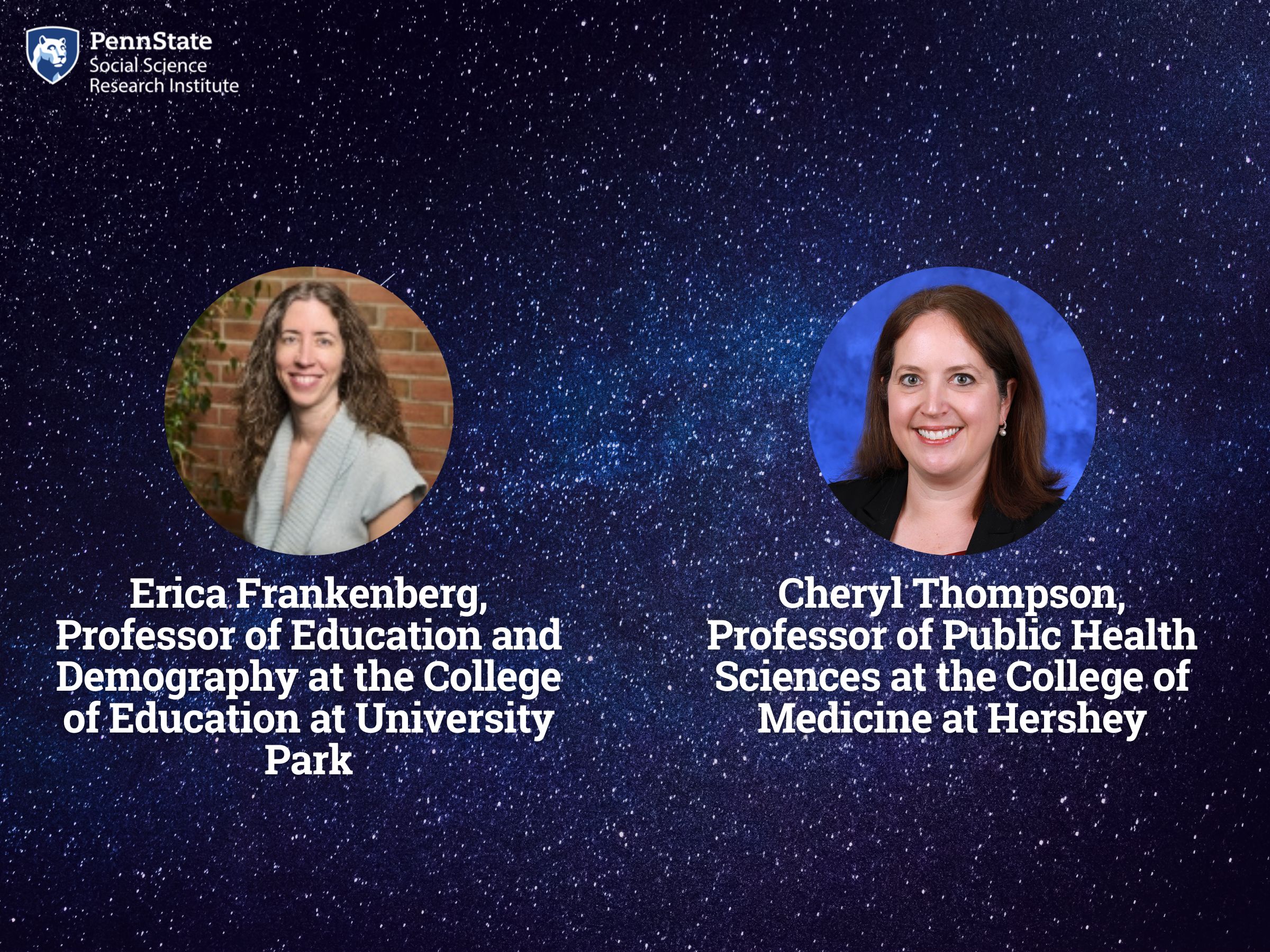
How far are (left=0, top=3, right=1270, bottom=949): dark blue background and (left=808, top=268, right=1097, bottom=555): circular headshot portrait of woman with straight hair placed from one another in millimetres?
42

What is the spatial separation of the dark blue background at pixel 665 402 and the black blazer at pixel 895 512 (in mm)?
30

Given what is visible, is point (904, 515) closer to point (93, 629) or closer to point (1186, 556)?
point (1186, 556)

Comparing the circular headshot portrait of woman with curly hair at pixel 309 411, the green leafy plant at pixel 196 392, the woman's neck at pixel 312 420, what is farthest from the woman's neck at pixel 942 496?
the green leafy plant at pixel 196 392

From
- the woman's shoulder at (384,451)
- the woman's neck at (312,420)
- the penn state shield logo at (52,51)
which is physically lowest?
the woman's shoulder at (384,451)

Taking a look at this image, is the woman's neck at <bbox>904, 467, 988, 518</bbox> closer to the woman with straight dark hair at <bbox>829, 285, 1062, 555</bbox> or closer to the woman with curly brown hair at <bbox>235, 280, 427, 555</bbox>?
the woman with straight dark hair at <bbox>829, 285, 1062, 555</bbox>

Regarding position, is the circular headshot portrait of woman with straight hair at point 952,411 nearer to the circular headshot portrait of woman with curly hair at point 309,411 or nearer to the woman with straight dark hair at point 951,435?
the woman with straight dark hair at point 951,435

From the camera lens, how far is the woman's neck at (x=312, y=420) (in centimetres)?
207

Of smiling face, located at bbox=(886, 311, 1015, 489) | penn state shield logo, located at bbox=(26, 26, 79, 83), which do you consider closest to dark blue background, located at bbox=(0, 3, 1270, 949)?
penn state shield logo, located at bbox=(26, 26, 79, 83)

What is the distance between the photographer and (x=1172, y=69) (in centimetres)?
208

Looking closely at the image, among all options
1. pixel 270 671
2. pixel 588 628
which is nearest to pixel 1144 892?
pixel 588 628

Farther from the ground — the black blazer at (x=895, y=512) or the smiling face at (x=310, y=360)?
the smiling face at (x=310, y=360)

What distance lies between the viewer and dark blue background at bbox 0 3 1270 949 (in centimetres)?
207

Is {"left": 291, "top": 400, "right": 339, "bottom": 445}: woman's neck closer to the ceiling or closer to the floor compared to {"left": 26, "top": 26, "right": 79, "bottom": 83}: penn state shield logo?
closer to the floor

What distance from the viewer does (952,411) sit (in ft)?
6.68
